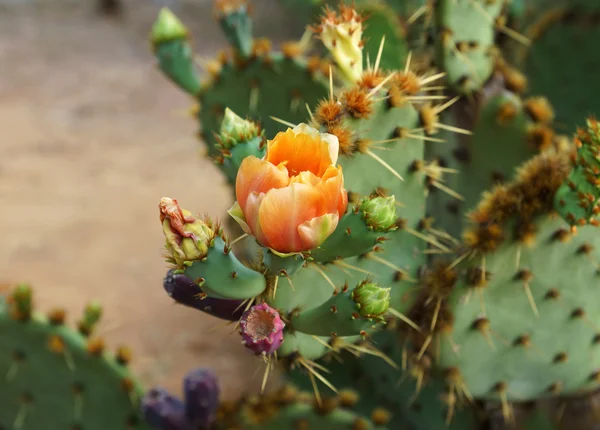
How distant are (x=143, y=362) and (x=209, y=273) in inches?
75.2

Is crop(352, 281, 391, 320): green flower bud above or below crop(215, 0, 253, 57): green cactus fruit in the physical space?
below

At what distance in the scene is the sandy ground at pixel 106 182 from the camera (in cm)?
251

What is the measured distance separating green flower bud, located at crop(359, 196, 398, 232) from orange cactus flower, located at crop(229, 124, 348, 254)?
0.07 meters

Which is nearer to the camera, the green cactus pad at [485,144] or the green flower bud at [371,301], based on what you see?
the green flower bud at [371,301]

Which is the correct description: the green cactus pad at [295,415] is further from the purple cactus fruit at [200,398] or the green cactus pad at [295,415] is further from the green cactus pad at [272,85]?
the green cactus pad at [272,85]

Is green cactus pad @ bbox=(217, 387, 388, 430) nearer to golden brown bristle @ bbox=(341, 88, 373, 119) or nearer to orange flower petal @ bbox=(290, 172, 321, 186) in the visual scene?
golden brown bristle @ bbox=(341, 88, 373, 119)

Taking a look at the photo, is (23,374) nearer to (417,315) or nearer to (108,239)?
(417,315)

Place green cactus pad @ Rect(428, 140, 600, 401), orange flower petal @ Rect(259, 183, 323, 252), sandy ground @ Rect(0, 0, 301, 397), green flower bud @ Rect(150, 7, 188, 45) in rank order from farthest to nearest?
sandy ground @ Rect(0, 0, 301, 397)
green flower bud @ Rect(150, 7, 188, 45)
green cactus pad @ Rect(428, 140, 600, 401)
orange flower petal @ Rect(259, 183, 323, 252)

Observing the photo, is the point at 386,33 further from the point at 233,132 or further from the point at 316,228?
the point at 316,228

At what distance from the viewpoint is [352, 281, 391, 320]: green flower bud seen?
0.59 metres

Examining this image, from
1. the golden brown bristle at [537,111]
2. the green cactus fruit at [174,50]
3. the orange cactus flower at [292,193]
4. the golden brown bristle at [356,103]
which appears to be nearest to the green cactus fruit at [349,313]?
the orange cactus flower at [292,193]

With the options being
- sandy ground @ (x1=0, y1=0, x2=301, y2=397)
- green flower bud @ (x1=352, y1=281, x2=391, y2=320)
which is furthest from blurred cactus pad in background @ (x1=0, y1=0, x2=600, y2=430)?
sandy ground @ (x1=0, y1=0, x2=301, y2=397)

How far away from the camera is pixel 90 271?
292 cm

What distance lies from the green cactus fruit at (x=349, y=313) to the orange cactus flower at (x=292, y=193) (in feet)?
0.36
